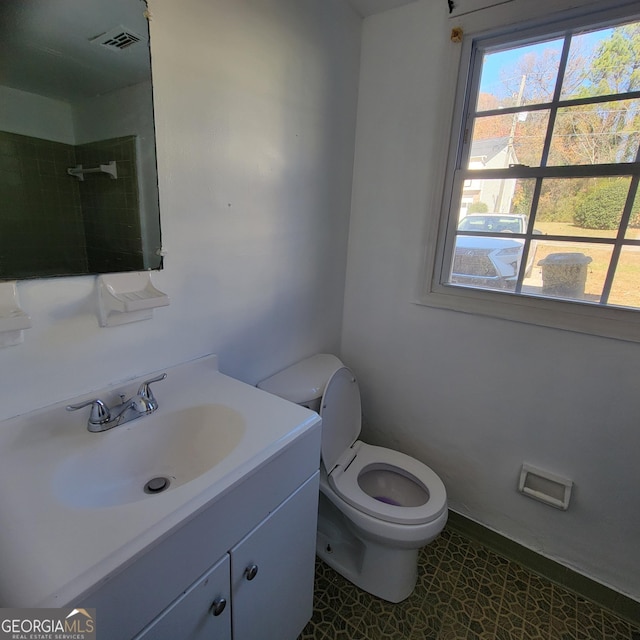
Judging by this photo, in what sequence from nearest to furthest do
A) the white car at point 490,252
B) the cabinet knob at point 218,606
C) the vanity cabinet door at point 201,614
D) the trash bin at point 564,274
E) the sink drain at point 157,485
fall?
the vanity cabinet door at point 201,614, the cabinet knob at point 218,606, the sink drain at point 157,485, the trash bin at point 564,274, the white car at point 490,252

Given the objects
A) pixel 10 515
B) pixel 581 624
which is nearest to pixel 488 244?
pixel 581 624

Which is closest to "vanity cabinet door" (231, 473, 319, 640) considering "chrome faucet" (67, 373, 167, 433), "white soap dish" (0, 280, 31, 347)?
"chrome faucet" (67, 373, 167, 433)

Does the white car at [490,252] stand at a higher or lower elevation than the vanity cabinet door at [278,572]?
higher

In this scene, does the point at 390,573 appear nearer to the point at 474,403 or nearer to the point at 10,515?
the point at 474,403

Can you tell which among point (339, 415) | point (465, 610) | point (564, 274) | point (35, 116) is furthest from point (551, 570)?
point (35, 116)

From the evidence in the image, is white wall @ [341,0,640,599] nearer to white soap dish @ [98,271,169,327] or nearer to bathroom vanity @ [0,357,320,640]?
bathroom vanity @ [0,357,320,640]

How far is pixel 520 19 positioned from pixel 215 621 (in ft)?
6.54

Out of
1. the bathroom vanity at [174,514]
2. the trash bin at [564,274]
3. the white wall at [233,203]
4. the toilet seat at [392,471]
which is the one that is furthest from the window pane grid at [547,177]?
the bathroom vanity at [174,514]

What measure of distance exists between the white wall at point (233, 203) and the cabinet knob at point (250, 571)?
0.60m

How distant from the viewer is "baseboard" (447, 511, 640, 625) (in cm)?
133

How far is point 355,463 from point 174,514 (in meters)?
0.99

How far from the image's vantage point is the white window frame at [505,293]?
1174 millimetres

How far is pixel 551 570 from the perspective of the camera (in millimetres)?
1455

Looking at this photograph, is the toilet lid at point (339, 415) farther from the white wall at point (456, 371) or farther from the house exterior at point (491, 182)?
the house exterior at point (491, 182)
